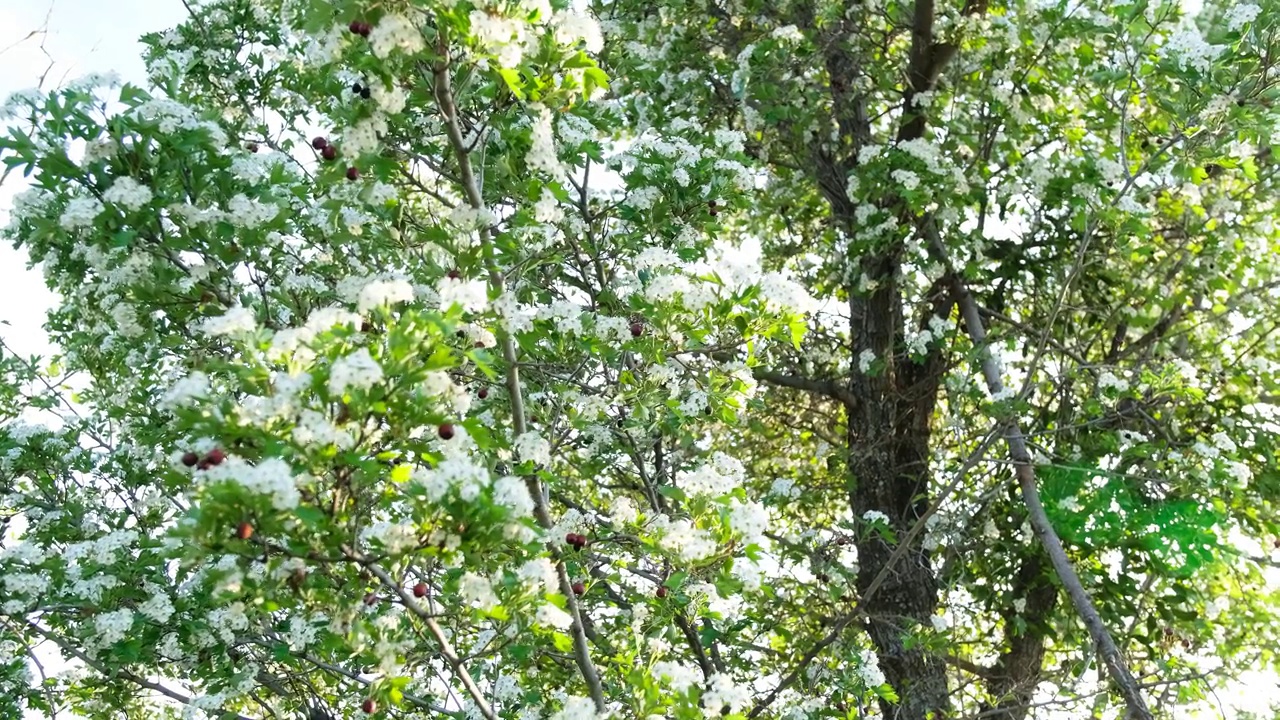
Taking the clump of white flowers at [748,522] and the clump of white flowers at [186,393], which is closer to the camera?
the clump of white flowers at [186,393]

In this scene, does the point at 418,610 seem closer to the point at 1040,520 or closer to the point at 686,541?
the point at 686,541

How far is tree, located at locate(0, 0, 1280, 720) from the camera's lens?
2764 mm

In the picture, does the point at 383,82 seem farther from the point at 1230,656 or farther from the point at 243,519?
the point at 1230,656

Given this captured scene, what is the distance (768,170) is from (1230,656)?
432cm

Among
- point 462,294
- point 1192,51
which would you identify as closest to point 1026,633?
point 1192,51

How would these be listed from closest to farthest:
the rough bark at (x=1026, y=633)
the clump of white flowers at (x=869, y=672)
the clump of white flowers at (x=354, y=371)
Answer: the clump of white flowers at (x=354, y=371), the clump of white flowers at (x=869, y=672), the rough bark at (x=1026, y=633)

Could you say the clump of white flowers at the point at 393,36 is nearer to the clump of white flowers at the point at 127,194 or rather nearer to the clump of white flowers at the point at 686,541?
the clump of white flowers at the point at 127,194

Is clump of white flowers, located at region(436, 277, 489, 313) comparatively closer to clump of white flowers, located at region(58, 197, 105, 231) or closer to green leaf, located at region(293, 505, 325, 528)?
green leaf, located at region(293, 505, 325, 528)

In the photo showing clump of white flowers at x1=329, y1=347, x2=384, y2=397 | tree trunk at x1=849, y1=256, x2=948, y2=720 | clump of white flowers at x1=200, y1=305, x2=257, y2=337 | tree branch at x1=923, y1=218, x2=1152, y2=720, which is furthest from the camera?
tree trunk at x1=849, y1=256, x2=948, y2=720

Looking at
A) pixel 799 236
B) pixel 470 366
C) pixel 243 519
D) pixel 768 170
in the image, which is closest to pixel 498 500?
pixel 243 519

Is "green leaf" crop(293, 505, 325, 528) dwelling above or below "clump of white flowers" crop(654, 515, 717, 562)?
below

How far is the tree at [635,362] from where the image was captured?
276cm

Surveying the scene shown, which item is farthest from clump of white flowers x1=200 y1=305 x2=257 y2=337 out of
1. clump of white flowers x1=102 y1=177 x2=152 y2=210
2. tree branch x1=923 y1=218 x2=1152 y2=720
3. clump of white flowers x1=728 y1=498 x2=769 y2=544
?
tree branch x1=923 y1=218 x2=1152 y2=720

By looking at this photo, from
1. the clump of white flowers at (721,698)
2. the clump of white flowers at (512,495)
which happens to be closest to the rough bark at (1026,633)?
the clump of white flowers at (721,698)
